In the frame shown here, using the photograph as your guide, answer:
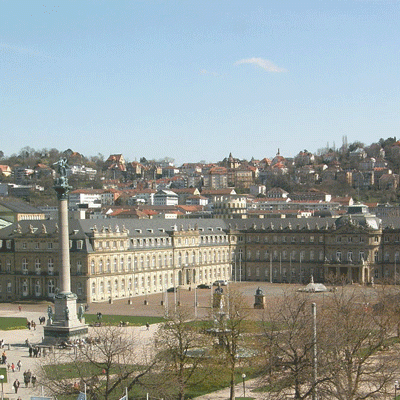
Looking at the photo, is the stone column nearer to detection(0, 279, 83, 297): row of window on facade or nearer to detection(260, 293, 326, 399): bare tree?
detection(260, 293, 326, 399): bare tree

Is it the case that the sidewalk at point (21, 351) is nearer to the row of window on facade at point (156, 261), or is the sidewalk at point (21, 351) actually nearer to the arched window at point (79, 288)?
the arched window at point (79, 288)

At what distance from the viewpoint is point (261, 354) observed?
168 ft

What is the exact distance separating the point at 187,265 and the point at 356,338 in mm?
71390

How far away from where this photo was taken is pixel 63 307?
227 ft

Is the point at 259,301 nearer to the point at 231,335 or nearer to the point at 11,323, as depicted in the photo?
the point at 11,323

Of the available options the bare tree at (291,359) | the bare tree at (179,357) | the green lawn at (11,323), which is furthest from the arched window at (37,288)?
the bare tree at (291,359)

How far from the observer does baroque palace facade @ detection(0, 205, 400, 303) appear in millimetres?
103688

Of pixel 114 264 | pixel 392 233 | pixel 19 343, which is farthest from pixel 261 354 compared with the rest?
pixel 392 233

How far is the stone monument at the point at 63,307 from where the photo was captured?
68.2 m

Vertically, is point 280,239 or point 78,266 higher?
point 280,239

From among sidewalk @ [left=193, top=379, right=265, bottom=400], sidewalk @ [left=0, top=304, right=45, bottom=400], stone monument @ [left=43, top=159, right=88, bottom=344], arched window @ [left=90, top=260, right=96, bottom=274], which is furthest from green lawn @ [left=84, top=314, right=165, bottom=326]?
sidewalk @ [left=193, top=379, right=265, bottom=400]

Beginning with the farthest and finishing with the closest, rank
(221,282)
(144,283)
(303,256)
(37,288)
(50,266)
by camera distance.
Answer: (303,256), (221,282), (144,283), (50,266), (37,288)

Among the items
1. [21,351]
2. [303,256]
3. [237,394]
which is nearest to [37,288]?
[21,351]

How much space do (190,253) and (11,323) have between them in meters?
42.7
